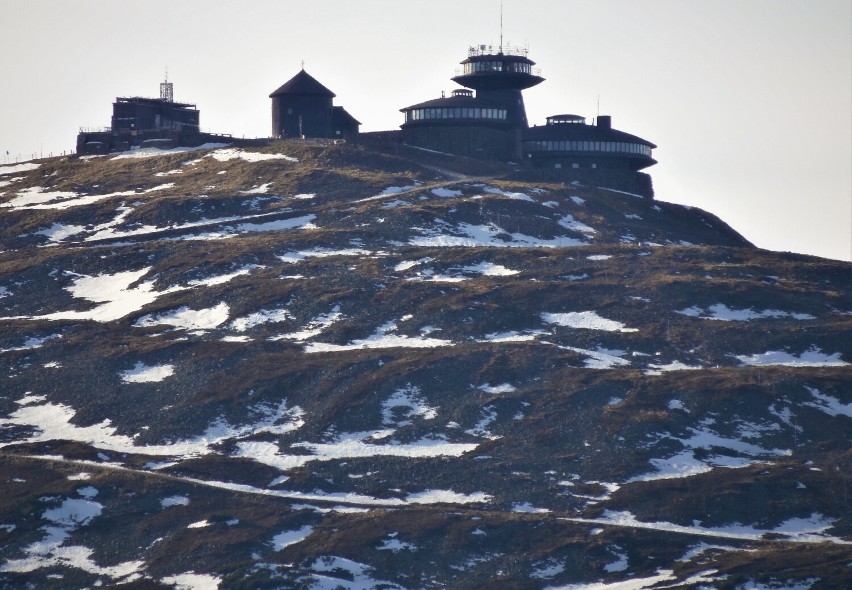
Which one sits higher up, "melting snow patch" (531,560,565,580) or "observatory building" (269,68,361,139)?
"observatory building" (269,68,361,139)

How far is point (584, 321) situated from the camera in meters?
125

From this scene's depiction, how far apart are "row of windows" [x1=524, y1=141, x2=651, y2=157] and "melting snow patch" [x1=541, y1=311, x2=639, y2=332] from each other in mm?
46893

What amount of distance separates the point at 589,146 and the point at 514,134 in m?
8.60

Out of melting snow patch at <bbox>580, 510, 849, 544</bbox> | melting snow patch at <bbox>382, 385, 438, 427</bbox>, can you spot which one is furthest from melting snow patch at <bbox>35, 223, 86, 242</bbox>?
melting snow patch at <bbox>580, 510, 849, 544</bbox>

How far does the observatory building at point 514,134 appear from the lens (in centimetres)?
16988

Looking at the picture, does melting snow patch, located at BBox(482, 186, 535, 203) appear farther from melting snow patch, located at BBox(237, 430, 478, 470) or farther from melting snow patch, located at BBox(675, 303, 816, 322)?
melting snow patch, located at BBox(237, 430, 478, 470)

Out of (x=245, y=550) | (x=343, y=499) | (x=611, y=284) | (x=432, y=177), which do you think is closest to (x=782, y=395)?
(x=611, y=284)

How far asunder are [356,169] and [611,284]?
44304mm

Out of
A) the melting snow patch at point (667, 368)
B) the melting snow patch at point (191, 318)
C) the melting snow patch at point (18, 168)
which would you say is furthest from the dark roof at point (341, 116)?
the melting snow patch at point (667, 368)

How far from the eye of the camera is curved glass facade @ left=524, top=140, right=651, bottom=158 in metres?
170

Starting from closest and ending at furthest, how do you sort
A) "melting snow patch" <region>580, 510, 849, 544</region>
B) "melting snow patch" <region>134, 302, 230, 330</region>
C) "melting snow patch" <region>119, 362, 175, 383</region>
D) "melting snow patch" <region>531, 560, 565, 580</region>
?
"melting snow patch" <region>531, 560, 565, 580</region>
"melting snow patch" <region>580, 510, 849, 544</region>
"melting snow patch" <region>119, 362, 175, 383</region>
"melting snow patch" <region>134, 302, 230, 330</region>

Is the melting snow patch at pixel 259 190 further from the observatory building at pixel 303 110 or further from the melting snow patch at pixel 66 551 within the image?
the melting snow patch at pixel 66 551

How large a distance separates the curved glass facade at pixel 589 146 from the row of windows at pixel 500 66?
28.6 feet

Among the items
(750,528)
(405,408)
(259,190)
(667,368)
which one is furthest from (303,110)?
(750,528)
